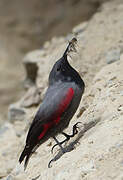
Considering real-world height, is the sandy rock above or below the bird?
above

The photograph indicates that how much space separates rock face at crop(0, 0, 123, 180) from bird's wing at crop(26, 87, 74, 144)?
286 millimetres

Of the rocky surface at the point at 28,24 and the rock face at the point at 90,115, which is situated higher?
the rocky surface at the point at 28,24

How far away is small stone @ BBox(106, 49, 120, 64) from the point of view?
5.91 meters

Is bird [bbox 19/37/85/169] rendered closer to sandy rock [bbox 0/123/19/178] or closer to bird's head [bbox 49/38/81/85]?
bird's head [bbox 49/38/81/85]

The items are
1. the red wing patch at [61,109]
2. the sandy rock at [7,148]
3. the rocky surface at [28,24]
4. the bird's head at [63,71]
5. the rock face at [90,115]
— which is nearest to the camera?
the rock face at [90,115]

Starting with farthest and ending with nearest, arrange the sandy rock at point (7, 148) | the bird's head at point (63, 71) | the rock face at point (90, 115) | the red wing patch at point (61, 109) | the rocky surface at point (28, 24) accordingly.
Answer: the rocky surface at point (28, 24) < the sandy rock at point (7, 148) < the bird's head at point (63, 71) < the red wing patch at point (61, 109) < the rock face at point (90, 115)

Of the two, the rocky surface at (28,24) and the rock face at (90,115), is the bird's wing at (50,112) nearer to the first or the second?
the rock face at (90,115)

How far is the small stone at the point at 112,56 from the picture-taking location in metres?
5.91

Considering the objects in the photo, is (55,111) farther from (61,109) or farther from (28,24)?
(28,24)

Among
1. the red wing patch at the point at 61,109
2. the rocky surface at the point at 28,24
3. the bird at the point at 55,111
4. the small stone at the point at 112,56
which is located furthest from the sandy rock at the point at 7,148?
the rocky surface at the point at 28,24

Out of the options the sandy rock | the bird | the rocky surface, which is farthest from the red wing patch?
the rocky surface

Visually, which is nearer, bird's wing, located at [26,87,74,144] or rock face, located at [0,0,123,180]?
rock face, located at [0,0,123,180]

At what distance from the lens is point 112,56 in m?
6.00

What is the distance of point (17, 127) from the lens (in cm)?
673
